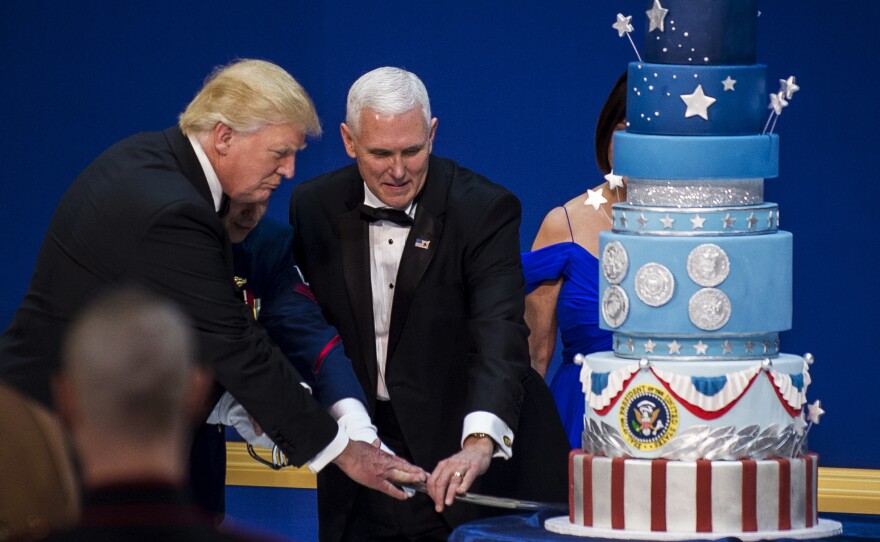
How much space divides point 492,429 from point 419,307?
1.20ft

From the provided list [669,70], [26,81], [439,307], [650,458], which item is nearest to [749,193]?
[669,70]

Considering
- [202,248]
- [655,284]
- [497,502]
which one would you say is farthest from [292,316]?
[655,284]

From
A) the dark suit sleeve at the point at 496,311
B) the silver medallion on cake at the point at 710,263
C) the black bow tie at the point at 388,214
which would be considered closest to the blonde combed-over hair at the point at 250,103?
the black bow tie at the point at 388,214

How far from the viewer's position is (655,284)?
3.25 meters

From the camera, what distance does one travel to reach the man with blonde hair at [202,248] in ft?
10.7

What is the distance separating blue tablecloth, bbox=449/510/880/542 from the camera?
10.3ft

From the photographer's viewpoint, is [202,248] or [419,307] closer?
[202,248]

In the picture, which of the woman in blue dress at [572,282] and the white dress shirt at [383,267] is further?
the woman in blue dress at [572,282]

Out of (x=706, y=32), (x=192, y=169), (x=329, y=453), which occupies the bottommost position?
(x=329, y=453)

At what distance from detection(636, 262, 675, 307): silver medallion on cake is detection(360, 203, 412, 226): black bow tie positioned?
0.70 meters

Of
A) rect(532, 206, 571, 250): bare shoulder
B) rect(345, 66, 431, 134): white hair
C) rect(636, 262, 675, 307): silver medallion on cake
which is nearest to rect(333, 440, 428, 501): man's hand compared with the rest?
rect(636, 262, 675, 307): silver medallion on cake

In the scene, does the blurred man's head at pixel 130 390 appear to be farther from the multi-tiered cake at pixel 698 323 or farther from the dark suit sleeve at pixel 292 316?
the dark suit sleeve at pixel 292 316

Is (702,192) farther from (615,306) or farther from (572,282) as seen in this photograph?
(572,282)

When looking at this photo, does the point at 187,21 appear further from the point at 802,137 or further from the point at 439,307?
the point at 439,307
